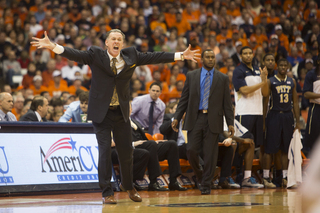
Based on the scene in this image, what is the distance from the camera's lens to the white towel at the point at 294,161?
7536 millimetres

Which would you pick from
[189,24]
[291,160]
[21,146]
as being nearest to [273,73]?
[291,160]

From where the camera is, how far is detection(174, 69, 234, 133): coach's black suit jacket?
6.37 metres

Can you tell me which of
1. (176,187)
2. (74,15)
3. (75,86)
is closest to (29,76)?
(75,86)

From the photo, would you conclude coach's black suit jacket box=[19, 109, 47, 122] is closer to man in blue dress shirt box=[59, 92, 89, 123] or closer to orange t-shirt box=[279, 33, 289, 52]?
man in blue dress shirt box=[59, 92, 89, 123]

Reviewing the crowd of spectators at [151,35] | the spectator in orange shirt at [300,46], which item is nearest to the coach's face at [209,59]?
the crowd of spectators at [151,35]

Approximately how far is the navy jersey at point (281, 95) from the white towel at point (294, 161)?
1.94ft

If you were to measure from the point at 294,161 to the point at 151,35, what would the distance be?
7.96 metres

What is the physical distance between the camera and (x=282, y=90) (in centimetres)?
799

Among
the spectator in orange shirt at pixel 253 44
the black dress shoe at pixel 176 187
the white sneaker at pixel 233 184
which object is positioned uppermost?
the spectator in orange shirt at pixel 253 44

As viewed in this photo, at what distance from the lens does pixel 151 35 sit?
562 inches

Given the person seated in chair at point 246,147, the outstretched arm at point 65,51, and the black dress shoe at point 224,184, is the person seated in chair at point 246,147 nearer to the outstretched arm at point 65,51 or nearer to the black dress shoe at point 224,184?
the black dress shoe at point 224,184

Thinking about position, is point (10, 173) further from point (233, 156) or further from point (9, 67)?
point (9, 67)

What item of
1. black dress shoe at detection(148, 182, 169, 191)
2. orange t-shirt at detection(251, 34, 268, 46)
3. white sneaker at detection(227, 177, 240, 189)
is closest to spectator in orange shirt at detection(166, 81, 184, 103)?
white sneaker at detection(227, 177, 240, 189)

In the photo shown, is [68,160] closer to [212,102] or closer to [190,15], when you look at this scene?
[212,102]
